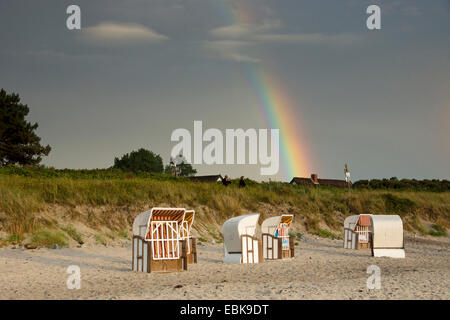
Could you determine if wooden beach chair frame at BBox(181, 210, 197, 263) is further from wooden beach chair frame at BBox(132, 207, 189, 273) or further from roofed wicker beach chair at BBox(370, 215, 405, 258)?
roofed wicker beach chair at BBox(370, 215, 405, 258)

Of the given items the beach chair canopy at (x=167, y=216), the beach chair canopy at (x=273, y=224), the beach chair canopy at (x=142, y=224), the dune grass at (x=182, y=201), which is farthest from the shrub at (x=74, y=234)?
the beach chair canopy at (x=273, y=224)

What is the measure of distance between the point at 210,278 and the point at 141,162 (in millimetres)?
101492

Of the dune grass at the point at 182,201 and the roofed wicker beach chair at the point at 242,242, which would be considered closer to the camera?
the roofed wicker beach chair at the point at 242,242

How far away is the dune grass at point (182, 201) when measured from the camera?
27984mm

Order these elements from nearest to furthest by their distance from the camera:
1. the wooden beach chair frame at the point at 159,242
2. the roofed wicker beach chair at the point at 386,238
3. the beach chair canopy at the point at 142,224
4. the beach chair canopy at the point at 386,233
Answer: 1. the wooden beach chair frame at the point at 159,242
2. the beach chair canopy at the point at 142,224
3. the roofed wicker beach chair at the point at 386,238
4. the beach chair canopy at the point at 386,233

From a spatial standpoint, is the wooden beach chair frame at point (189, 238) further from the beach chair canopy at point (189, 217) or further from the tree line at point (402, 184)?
the tree line at point (402, 184)

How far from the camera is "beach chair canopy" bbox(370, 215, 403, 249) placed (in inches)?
1135

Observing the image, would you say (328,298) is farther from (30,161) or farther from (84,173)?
(30,161)

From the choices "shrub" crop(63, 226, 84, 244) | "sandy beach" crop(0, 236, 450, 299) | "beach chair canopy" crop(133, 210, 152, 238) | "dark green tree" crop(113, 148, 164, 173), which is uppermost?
"dark green tree" crop(113, 148, 164, 173)

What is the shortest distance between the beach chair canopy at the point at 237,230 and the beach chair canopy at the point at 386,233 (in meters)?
8.23

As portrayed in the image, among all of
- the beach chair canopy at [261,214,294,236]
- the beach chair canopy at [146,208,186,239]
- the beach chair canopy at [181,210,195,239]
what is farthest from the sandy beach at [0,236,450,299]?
the beach chair canopy at [261,214,294,236]

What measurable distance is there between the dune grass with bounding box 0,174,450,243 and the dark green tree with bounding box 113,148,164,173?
70.6 m

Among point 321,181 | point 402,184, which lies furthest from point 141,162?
point 402,184
